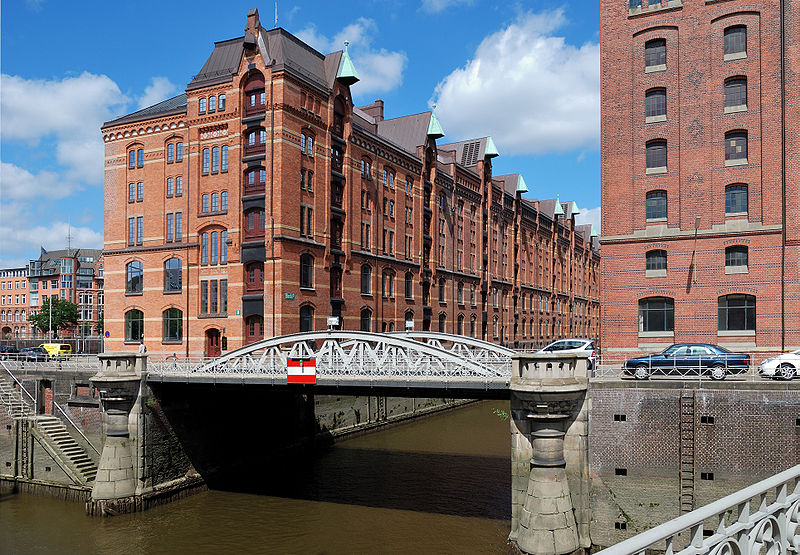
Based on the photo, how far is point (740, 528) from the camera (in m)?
4.83

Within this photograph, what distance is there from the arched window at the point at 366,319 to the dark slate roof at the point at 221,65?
56.7 feet

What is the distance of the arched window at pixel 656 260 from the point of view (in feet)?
101

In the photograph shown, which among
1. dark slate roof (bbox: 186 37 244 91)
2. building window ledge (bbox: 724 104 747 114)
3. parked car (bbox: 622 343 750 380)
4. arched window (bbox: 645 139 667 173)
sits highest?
dark slate roof (bbox: 186 37 244 91)

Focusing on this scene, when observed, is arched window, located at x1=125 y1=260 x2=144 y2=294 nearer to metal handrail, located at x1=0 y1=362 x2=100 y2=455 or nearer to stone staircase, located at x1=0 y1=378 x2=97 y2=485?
metal handrail, located at x1=0 y1=362 x2=100 y2=455

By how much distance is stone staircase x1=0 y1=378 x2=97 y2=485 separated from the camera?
2728 cm

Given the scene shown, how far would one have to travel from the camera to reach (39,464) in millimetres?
28047

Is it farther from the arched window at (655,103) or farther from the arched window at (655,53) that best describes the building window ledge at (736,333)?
the arched window at (655,53)

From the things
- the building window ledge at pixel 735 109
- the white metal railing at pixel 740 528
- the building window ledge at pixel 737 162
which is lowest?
the white metal railing at pixel 740 528

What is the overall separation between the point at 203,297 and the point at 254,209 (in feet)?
20.4

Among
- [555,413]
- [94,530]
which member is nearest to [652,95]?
[555,413]

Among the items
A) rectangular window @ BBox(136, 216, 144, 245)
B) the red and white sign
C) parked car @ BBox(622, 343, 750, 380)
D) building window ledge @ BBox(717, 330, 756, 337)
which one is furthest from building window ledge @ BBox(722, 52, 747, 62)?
rectangular window @ BBox(136, 216, 144, 245)

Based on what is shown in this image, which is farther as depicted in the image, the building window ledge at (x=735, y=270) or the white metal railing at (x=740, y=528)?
the building window ledge at (x=735, y=270)

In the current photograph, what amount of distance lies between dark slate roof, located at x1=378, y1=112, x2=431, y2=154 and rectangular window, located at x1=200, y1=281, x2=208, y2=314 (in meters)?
21.7

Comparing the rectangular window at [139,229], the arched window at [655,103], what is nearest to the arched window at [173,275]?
the rectangular window at [139,229]
